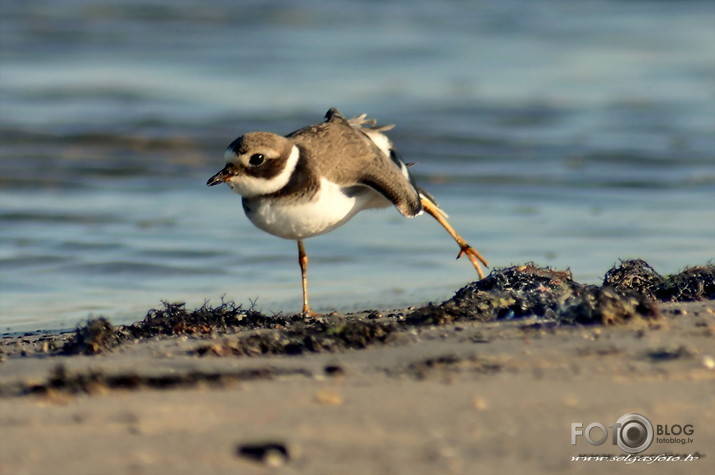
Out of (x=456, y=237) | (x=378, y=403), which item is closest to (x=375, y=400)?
(x=378, y=403)

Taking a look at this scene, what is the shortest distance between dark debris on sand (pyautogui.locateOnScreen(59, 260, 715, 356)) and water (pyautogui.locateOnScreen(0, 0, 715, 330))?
948mm

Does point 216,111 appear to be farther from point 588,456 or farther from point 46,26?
point 588,456

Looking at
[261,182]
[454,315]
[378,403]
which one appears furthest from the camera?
[261,182]

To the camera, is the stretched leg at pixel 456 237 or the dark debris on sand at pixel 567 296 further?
the stretched leg at pixel 456 237

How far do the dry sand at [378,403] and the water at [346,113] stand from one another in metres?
2.18

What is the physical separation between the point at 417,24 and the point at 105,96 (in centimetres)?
752

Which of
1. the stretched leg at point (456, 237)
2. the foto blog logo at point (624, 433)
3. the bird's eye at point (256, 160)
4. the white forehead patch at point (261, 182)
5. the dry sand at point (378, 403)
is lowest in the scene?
the foto blog logo at point (624, 433)

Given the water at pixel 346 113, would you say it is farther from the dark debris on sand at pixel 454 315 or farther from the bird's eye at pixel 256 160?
the bird's eye at pixel 256 160

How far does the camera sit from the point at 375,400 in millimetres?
4137

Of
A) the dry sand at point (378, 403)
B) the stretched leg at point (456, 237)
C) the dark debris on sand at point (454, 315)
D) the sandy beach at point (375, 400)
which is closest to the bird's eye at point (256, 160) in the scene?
the dark debris on sand at point (454, 315)

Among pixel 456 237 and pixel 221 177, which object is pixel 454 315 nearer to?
pixel 221 177

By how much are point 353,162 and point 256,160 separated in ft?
2.13

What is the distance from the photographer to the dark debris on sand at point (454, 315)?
16.5ft

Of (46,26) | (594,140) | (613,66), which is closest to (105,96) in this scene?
(46,26)
